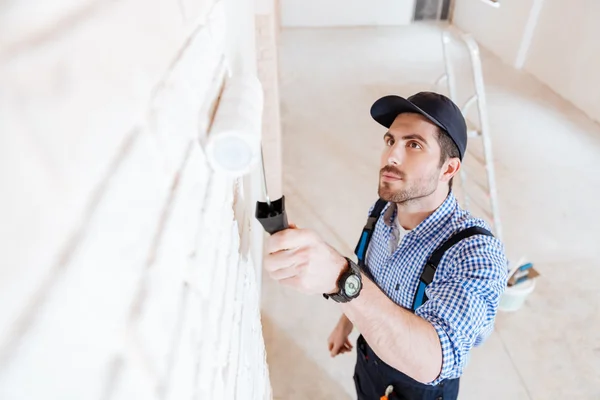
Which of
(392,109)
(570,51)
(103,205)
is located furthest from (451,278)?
(570,51)

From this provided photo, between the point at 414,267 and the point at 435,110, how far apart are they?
1.26 feet

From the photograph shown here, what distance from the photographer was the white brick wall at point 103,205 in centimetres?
17

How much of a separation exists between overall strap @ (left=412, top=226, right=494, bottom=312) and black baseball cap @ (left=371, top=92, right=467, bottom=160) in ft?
0.78

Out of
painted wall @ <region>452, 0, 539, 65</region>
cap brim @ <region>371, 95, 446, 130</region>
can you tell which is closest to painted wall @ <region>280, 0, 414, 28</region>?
painted wall @ <region>452, 0, 539, 65</region>

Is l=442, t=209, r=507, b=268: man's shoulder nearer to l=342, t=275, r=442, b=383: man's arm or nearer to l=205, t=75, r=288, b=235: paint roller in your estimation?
l=342, t=275, r=442, b=383: man's arm

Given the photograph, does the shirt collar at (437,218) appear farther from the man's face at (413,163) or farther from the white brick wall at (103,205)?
the white brick wall at (103,205)

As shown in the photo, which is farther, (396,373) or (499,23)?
(499,23)

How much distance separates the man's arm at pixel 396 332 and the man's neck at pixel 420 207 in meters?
0.36

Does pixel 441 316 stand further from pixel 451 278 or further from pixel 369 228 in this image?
pixel 369 228

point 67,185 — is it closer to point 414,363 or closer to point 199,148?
point 199,148

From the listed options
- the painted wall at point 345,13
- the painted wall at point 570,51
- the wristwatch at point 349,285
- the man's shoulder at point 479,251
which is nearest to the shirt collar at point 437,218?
the man's shoulder at point 479,251

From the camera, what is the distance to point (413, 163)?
105 cm

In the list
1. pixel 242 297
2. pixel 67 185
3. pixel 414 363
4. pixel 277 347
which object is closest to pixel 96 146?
pixel 67 185

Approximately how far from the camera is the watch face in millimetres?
702
